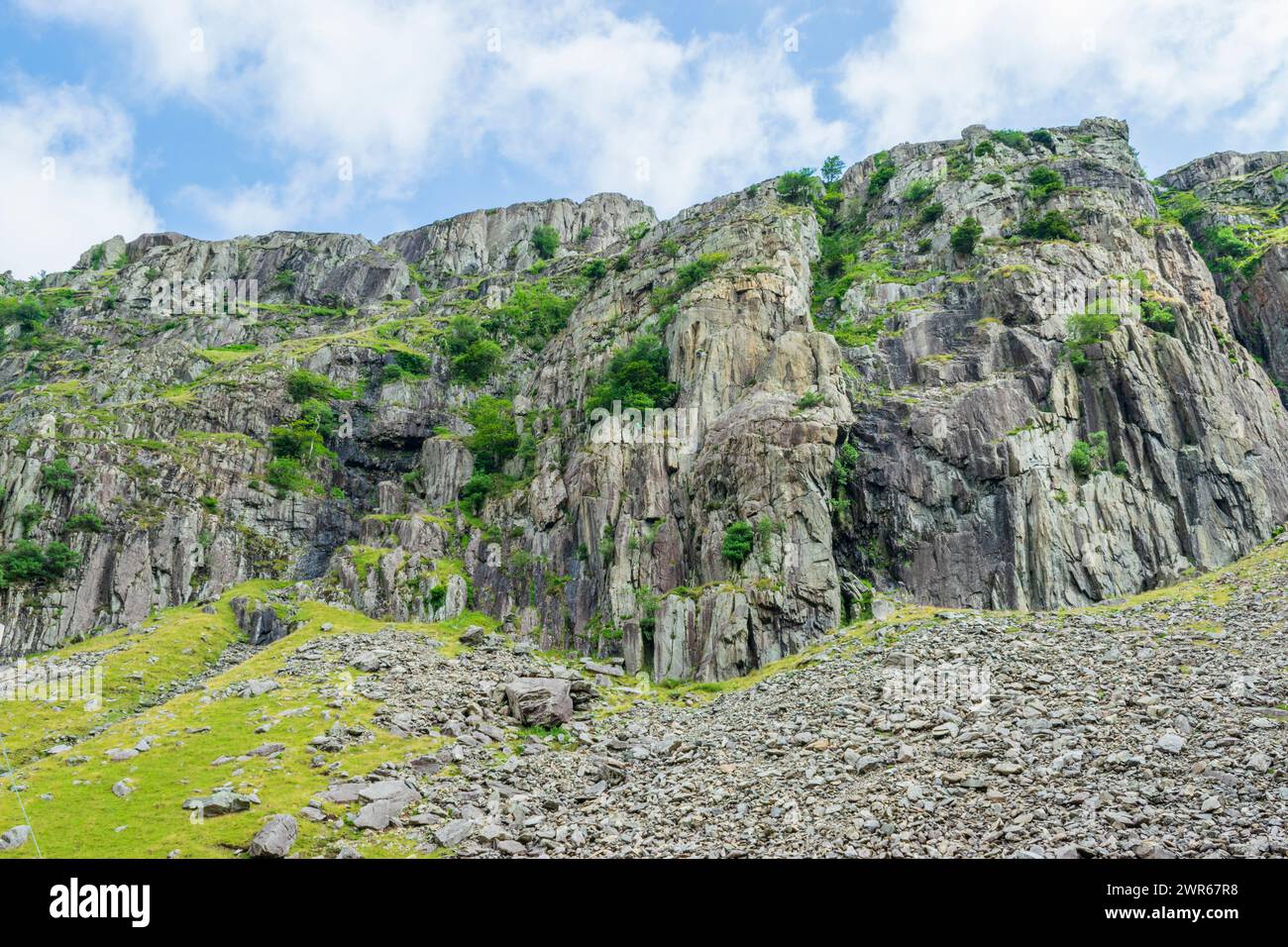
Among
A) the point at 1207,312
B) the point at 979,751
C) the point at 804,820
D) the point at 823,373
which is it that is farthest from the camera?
the point at 1207,312

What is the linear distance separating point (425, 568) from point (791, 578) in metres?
30.1

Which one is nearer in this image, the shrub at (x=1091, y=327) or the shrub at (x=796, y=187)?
the shrub at (x=1091, y=327)

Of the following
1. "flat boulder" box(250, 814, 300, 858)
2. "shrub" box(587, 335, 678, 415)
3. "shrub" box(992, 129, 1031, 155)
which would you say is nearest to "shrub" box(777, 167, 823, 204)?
"shrub" box(992, 129, 1031, 155)

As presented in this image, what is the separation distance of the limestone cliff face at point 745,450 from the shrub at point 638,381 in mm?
1691

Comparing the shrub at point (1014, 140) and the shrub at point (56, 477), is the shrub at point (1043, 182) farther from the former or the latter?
the shrub at point (56, 477)

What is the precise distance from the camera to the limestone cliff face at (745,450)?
55.2m

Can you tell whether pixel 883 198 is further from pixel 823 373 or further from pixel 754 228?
pixel 823 373

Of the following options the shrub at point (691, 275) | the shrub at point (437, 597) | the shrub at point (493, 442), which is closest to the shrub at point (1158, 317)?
the shrub at point (691, 275)

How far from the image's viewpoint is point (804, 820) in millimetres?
21516

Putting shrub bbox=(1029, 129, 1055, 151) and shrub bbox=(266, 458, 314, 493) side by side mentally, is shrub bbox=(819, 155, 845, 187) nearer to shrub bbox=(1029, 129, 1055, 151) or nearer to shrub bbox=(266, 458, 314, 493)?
shrub bbox=(1029, 129, 1055, 151)

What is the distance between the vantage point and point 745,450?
197ft

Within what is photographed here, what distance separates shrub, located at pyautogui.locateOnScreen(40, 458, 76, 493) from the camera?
220 ft

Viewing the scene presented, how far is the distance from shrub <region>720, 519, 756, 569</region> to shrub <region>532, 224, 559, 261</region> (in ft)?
385
